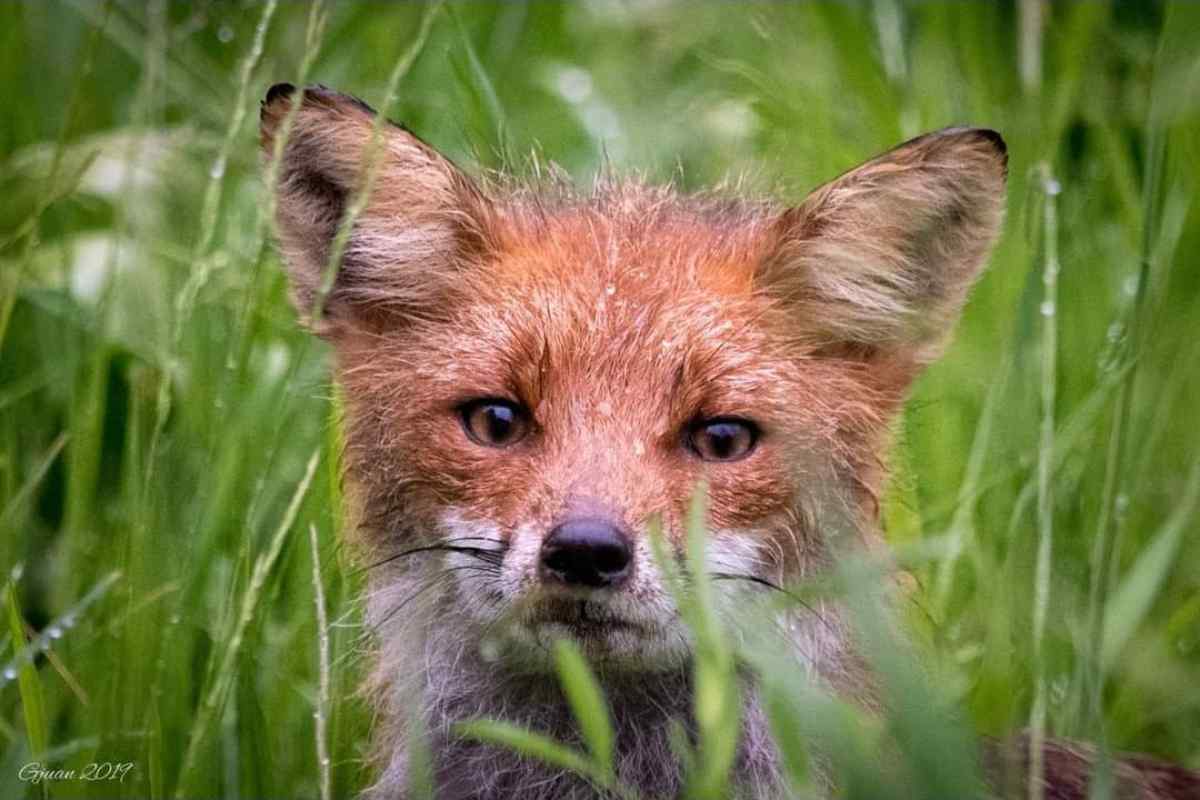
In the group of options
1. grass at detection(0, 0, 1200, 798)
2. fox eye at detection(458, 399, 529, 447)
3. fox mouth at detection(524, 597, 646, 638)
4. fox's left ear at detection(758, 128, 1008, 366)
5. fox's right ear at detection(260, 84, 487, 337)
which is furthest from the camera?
fox's right ear at detection(260, 84, 487, 337)

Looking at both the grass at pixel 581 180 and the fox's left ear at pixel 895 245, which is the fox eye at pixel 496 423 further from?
the fox's left ear at pixel 895 245

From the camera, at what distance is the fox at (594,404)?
3951 mm

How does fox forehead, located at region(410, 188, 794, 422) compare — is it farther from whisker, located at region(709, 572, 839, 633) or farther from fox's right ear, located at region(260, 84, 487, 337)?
whisker, located at region(709, 572, 839, 633)

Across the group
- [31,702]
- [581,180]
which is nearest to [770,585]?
[31,702]

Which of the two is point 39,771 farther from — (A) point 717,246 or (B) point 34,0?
(B) point 34,0

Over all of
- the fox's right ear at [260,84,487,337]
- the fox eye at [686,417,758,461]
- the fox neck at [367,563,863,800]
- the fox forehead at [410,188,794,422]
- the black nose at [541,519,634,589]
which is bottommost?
the fox neck at [367,563,863,800]

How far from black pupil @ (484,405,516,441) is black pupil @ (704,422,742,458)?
486 millimetres

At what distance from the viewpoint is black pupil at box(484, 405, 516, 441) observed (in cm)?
416

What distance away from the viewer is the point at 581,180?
21.5 ft

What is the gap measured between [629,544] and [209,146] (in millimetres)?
3857

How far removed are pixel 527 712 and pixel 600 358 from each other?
923mm

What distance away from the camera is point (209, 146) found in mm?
6910

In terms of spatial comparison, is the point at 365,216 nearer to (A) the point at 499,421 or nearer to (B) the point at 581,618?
(A) the point at 499,421

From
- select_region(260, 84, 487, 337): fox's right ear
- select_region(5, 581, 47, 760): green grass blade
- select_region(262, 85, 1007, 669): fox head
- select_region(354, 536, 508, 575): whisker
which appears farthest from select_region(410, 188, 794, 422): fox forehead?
select_region(5, 581, 47, 760): green grass blade
